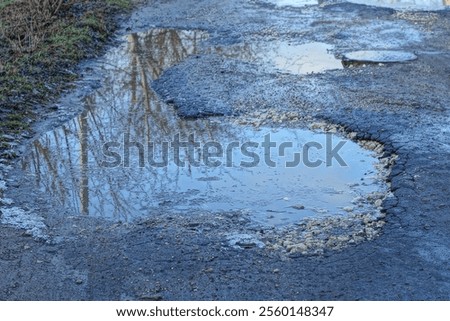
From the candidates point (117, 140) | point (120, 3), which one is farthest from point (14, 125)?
point (120, 3)

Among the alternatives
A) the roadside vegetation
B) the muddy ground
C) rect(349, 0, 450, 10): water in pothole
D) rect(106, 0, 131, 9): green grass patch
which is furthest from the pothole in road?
rect(349, 0, 450, 10): water in pothole

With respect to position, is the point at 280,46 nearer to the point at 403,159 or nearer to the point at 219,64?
the point at 219,64

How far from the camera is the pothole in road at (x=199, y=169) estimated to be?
18.2 feet

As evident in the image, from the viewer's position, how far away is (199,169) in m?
6.29

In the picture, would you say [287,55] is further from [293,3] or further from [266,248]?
[266,248]

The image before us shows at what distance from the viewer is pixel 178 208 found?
5.59 meters

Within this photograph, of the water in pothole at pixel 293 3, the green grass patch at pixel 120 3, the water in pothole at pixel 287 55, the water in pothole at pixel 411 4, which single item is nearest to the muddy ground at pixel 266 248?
the water in pothole at pixel 287 55

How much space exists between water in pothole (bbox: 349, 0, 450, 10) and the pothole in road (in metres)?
6.06

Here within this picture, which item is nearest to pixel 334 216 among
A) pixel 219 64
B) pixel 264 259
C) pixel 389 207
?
pixel 389 207

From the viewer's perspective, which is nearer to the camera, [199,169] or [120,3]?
[199,169]

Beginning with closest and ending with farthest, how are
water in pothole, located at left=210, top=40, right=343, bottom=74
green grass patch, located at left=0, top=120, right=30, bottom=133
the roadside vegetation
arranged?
green grass patch, located at left=0, top=120, right=30, bottom=133
the roadside vegetation
water in pothole, located at left=210, top=40, right=343, bottom=74

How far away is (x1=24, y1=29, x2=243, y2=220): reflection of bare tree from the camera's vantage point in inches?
230

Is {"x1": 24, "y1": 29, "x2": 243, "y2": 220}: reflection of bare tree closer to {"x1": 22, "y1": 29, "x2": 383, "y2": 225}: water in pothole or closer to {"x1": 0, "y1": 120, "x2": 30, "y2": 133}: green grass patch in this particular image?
{"x1": 22, "y1": 29, "x2": 383, "y2": 225}: water in pothole

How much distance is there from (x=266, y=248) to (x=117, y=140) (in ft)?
8.73
